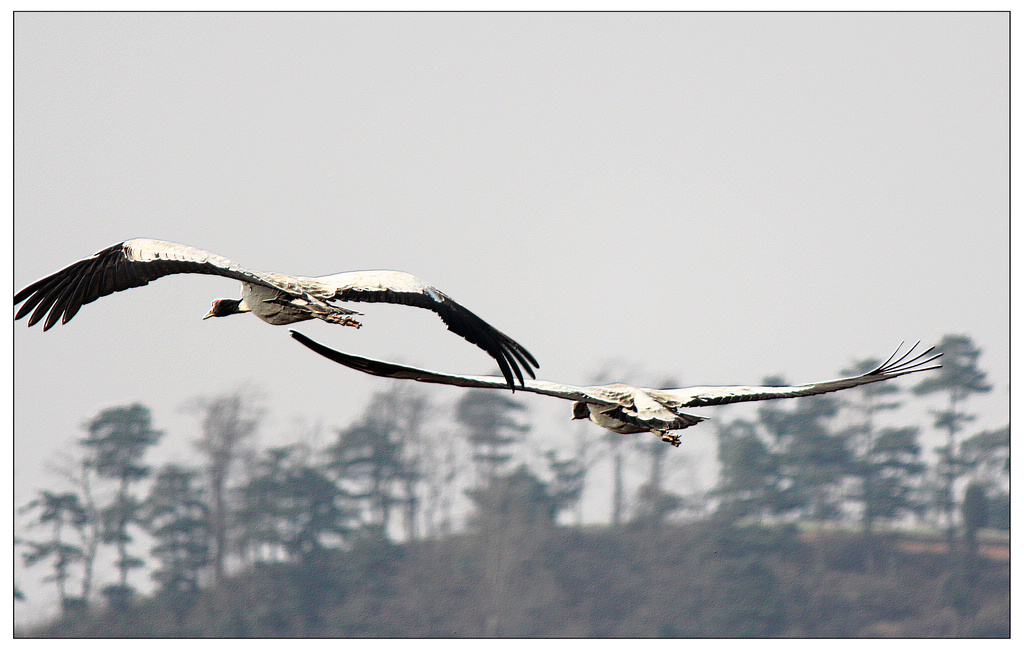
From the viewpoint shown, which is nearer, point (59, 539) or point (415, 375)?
point (415, 375)

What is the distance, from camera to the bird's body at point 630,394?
18.8m

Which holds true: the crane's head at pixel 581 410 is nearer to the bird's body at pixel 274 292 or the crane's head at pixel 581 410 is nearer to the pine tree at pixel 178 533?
the bird's body at pixel 274 292

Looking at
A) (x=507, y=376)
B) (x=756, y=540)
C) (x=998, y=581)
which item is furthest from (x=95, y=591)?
(x=507, y=376)

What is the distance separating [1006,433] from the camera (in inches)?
5994

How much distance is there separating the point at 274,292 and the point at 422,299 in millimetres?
2057

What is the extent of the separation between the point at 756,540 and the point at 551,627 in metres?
24.2

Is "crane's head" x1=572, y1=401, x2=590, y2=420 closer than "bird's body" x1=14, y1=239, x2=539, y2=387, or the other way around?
"bird's body" x1=14, y1=239, x2=539, y2=387

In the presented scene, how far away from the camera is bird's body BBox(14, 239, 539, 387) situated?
19031 mm

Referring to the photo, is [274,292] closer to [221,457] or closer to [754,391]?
[754,391]

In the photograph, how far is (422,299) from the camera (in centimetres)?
1953

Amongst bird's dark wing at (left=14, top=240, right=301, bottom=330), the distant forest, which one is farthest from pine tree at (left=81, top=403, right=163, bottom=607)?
bird's dark wing at (left=14, top=240, right=301, bottom=330)

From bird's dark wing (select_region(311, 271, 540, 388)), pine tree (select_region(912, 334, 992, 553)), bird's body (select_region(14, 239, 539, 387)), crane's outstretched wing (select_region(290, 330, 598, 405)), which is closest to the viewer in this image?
crane's outstretched wing (select_region(290, 330, 598, 405))

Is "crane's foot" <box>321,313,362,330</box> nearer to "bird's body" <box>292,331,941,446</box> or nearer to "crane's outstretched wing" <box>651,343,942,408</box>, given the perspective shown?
"bird's body" <box>292,331,941,446</box>

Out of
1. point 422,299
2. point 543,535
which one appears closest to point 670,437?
point 422,299
